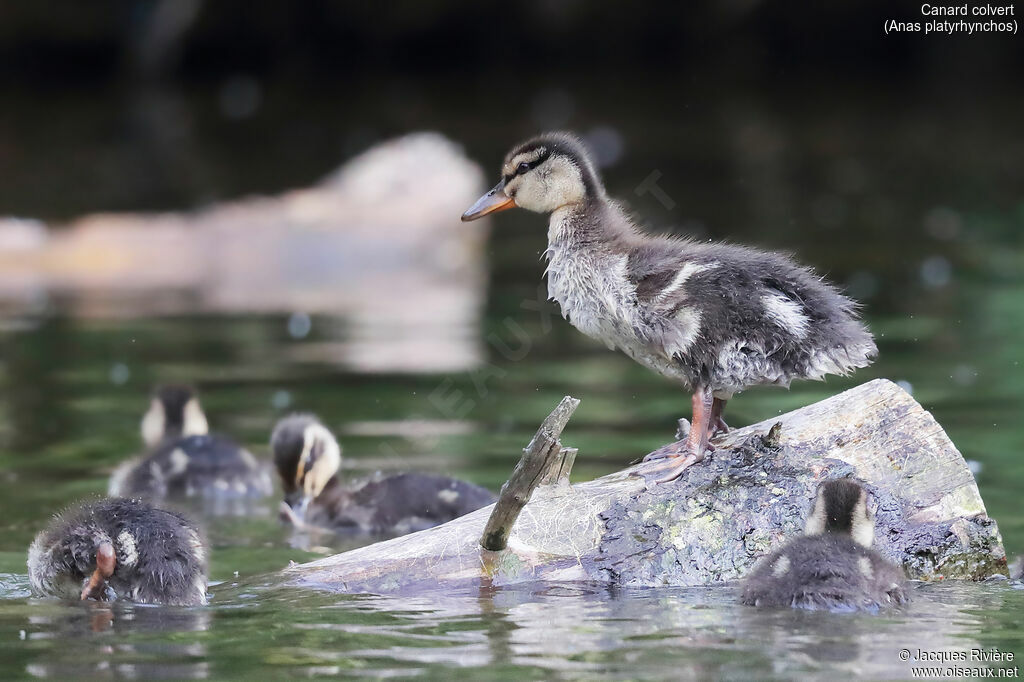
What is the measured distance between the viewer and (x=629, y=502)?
6.48 m

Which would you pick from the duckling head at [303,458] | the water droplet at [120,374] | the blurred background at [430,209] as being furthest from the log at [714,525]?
the water droplet at [120,374]

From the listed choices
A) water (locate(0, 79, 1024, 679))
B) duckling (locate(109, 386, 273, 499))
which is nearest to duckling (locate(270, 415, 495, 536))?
water (locate(0, 79, 1024, 679))

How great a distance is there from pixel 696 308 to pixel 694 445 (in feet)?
1.71

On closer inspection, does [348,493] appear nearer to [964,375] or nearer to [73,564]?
[73,564]

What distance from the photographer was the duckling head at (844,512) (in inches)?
241

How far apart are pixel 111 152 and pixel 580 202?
745 inches

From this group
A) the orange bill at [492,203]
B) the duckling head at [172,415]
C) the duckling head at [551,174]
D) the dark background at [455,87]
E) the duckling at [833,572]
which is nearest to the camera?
the duckling at [833,572]

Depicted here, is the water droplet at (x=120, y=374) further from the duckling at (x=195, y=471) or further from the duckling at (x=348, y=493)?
the duckling at (x=348, y=493)

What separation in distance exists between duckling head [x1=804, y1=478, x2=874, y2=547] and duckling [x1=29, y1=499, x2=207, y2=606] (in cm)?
223

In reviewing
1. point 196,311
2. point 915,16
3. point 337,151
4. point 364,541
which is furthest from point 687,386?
point 915,16

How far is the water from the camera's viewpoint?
17.7ft

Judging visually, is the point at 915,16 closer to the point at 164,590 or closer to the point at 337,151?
the point at 337,151

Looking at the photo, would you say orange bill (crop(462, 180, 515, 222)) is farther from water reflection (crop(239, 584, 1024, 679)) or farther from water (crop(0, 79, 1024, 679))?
water reflection (crop(239, 584, 1024, 679))

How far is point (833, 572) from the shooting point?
18.9 ft
